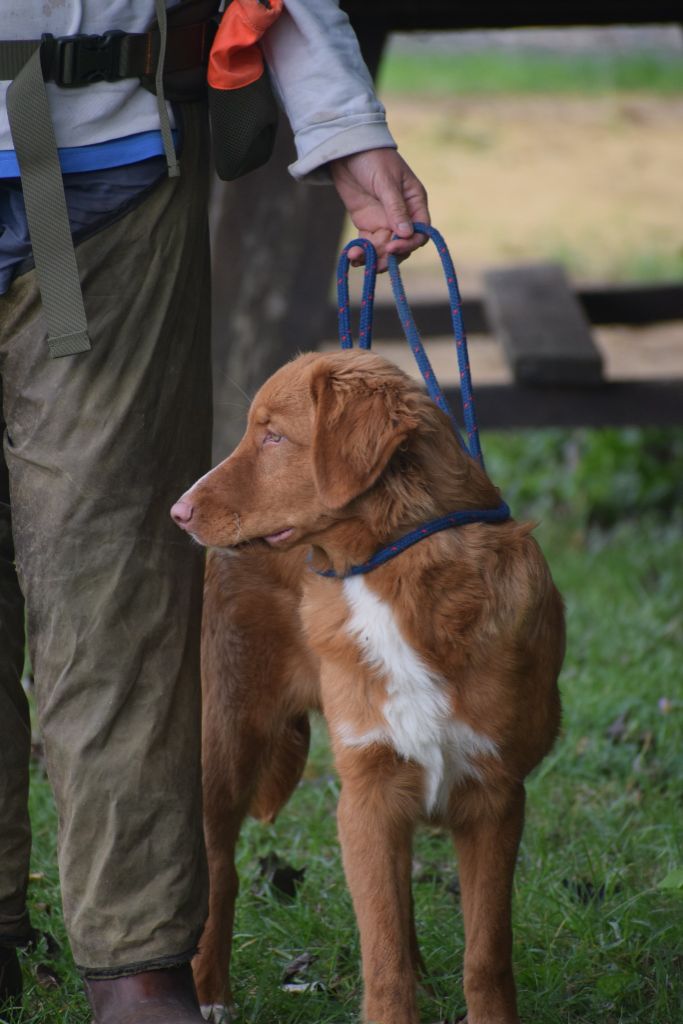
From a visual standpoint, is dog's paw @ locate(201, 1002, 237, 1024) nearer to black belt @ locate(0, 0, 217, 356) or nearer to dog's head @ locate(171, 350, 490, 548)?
dog's head @ locate(171, 350, 490, 548)

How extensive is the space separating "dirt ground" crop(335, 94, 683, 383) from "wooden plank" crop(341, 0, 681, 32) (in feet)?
9.81

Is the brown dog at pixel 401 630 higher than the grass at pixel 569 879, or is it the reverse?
the brown dog at pixel 401 630

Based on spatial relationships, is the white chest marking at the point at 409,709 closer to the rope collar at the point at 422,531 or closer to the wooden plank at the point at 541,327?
the rope collar at the point at 422,531

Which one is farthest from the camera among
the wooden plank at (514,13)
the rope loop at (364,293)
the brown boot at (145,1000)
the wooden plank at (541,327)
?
the wooden plank at (541,327)

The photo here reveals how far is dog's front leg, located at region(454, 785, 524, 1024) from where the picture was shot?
2715 mm

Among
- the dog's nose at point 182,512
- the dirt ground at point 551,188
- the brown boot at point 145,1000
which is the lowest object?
the dirt ground at point 551,188

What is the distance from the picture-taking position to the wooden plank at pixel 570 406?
19.4 feet

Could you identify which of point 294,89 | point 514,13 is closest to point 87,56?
point 294,89

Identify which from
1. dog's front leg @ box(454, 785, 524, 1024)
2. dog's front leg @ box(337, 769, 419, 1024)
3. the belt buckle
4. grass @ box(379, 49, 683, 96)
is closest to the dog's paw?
dog's front leg @ box(337, 769, 419, 1024)

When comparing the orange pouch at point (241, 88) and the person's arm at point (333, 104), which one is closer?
the orange pouch at point (241, 88)

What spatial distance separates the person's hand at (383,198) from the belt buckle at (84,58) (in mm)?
516

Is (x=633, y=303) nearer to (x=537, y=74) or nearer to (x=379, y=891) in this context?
(x=379, y=891)

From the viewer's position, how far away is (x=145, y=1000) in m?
2.46

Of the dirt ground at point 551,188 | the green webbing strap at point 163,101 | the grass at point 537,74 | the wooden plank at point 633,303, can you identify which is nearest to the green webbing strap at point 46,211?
the green webbing strap at point 163,101
